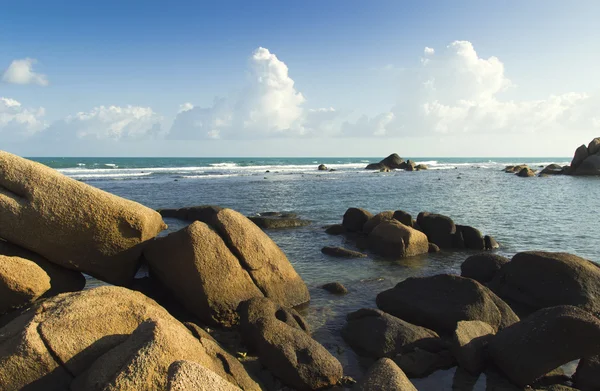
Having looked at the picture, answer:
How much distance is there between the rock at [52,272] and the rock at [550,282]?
10.4 meters

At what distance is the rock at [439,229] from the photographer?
17.2 metres

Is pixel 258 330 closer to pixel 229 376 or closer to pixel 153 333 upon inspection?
pixel 229 376

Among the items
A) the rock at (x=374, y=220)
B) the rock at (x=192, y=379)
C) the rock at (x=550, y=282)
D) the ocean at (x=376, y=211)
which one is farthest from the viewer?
the rock at (x=374, y=220)

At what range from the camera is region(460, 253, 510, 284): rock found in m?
11.7

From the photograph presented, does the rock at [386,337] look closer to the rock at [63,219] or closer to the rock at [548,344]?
the rock at [548,344]

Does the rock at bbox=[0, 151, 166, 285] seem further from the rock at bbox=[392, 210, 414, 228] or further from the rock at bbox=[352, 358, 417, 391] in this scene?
the rock at bbox=[392, 210, 414, 228]

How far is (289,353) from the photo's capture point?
667 centimetres

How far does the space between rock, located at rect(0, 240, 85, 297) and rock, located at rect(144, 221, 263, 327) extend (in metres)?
1.63

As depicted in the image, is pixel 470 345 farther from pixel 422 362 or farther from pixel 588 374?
pixel 588 374

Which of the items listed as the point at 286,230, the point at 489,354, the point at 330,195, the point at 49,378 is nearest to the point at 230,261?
the point at 49,378

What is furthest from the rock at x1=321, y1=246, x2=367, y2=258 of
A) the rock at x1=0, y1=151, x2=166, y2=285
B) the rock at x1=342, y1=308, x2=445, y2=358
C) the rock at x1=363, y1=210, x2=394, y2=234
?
the rock at x1=0, y1=151, x2=166, y2=285

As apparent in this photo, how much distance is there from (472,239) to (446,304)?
29.5 feet

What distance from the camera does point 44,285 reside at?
7754 mm

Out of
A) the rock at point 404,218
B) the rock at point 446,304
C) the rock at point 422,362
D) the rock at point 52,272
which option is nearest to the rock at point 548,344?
the rock at point 422,362
